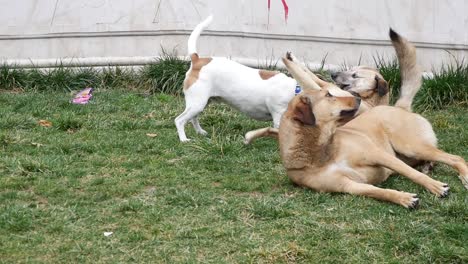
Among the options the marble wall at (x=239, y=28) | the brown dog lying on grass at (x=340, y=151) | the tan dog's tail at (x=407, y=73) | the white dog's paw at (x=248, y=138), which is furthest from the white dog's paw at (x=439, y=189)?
the marble wall at (x=239, y=28)

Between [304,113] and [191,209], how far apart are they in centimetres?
118

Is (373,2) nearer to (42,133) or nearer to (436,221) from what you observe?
(42,133)

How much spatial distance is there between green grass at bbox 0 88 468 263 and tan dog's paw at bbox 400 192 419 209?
0.19 feet

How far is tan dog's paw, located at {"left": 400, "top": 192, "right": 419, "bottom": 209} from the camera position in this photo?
5090 mm

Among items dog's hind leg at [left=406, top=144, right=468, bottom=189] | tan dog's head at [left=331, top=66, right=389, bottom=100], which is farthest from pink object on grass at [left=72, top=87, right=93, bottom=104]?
dog's hind leg at [left=406, top=144, right=468, bottom=189]

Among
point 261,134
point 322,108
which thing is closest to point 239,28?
point 261,134

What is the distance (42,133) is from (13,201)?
2.46 meters

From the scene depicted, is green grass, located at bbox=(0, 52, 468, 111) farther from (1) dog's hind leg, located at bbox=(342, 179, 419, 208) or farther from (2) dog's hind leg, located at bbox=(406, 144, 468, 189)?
(1) dog's hind leg, located at bbox=(342, 179, 419, 208)

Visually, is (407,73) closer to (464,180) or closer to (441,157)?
(441,157)

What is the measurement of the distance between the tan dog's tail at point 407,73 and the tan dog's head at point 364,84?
538mm

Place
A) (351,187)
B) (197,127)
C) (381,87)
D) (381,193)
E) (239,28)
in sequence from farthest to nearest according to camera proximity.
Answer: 1. (239,28)
2. (197,127)
3. (381,87)
4. (351,187)
5. (381,193)

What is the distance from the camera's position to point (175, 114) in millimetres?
8734

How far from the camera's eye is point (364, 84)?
24.4ft

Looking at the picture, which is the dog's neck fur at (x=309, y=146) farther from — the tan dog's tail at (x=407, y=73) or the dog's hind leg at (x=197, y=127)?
the dog's hind leg at (x=197, y=127)
